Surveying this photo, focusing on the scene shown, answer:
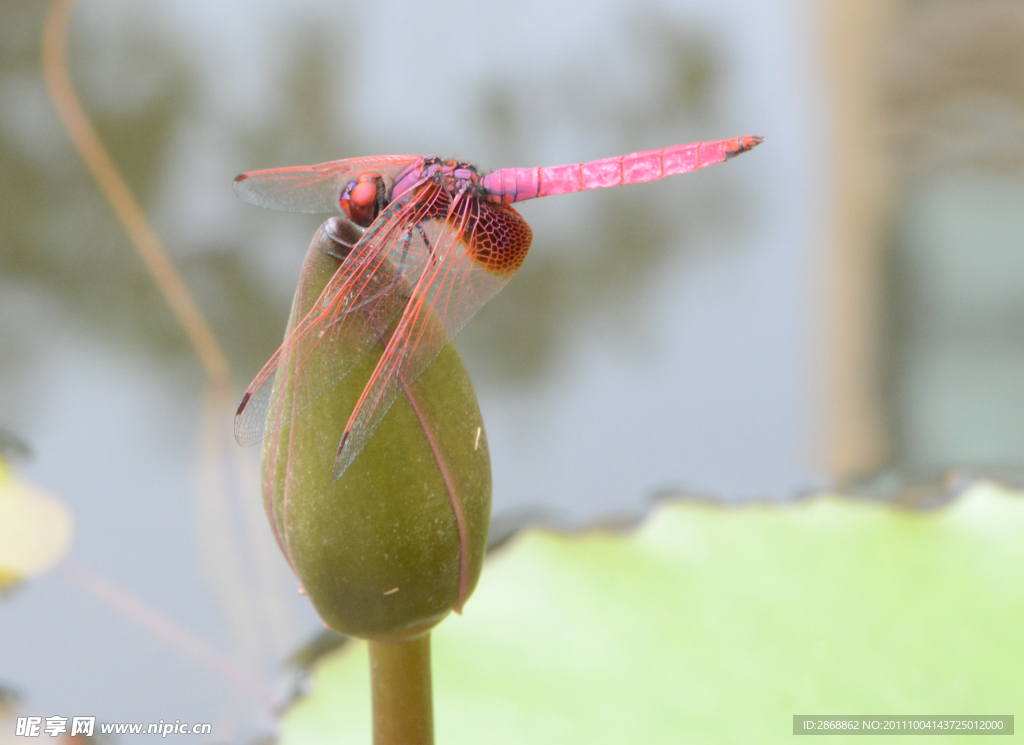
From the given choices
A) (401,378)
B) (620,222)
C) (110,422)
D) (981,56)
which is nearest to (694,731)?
(401,378)

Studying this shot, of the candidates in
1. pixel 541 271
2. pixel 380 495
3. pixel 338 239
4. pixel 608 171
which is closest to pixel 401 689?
pixel 380 495

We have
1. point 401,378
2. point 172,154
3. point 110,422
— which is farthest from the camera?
point 172,154

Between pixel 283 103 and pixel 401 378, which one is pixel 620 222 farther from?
pixel 401 378

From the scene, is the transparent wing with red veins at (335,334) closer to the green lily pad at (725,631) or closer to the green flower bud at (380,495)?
the green flower bud at (380,495)

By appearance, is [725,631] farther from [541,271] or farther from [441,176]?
[541,271]

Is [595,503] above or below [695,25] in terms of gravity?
below

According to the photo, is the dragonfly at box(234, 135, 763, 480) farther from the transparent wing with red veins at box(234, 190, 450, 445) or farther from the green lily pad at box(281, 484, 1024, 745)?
the green lily pad at box(281, 484, 1024, 745)

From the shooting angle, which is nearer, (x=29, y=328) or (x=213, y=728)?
(x=213, y=728)

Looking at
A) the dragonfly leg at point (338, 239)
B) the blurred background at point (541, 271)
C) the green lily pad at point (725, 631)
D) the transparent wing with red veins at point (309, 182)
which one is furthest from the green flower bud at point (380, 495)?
the blurred background at point (541, 271)
